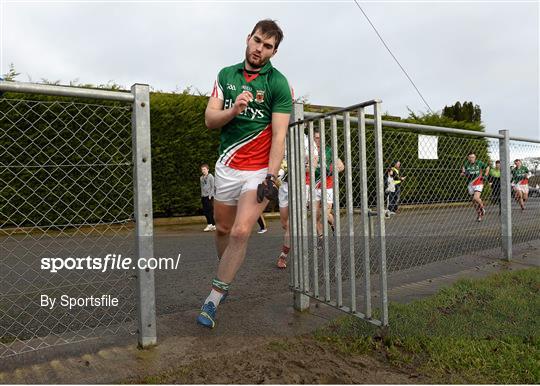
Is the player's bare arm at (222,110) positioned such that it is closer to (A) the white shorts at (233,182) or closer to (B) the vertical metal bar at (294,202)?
(A) the white shorts at (233,182)

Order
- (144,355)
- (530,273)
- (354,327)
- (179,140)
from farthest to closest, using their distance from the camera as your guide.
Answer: (179,140)
(530,273)
(354,327)
(144,355)

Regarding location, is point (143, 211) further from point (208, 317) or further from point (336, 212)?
point (336, 212)

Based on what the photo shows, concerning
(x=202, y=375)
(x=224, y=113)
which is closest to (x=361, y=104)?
(x=224, y=113)

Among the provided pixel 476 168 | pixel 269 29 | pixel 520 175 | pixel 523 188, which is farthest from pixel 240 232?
pixel 523 188

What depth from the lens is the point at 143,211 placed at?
2.89 metres

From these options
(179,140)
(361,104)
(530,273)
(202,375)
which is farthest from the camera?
(179,140)

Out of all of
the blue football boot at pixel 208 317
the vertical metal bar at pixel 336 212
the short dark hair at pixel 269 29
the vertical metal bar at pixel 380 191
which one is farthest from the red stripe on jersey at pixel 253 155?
the blue football boot at pixel 208 317

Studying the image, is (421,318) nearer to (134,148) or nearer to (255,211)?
(255,211)

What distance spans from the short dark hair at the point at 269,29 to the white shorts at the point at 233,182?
3.06 ft

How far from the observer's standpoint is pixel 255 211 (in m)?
3.27

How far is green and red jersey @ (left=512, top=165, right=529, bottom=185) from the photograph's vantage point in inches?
350

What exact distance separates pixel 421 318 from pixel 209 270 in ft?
10.1

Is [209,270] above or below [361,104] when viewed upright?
below

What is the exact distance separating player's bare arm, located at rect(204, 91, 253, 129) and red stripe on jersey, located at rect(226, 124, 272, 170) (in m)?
0.24
